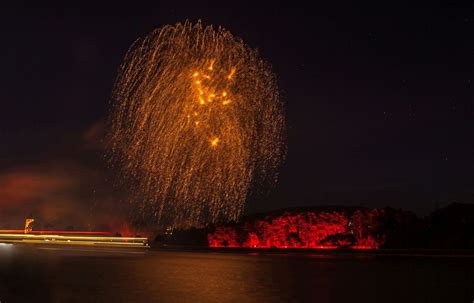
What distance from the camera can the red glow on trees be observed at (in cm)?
4306

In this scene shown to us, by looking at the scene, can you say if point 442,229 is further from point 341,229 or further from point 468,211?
point 341,229

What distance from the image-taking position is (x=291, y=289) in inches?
475

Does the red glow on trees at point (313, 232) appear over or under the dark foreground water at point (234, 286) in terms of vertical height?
over

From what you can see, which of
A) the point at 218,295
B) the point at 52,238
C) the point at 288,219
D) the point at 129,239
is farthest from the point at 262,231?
the point at 218,295

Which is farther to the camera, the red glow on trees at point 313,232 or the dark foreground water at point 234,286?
the red glow on trees at point 313,232

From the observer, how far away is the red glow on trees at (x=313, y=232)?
4306 centimetres

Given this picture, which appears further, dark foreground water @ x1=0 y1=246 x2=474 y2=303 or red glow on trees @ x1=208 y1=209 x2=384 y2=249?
red glow on trees @ x1=208 y1=209 x2=384 y2=249

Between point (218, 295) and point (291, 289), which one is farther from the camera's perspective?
point (291, 289)

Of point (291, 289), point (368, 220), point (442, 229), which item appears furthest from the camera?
point (368, 220)

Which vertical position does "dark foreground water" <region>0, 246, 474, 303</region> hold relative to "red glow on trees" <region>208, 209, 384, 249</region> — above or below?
below

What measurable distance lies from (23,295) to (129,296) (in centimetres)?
233

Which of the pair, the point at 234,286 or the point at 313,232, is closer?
the point at 234,286

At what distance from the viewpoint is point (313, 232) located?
4469 cm

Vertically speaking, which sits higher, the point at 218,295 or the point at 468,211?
the point at 468,211
